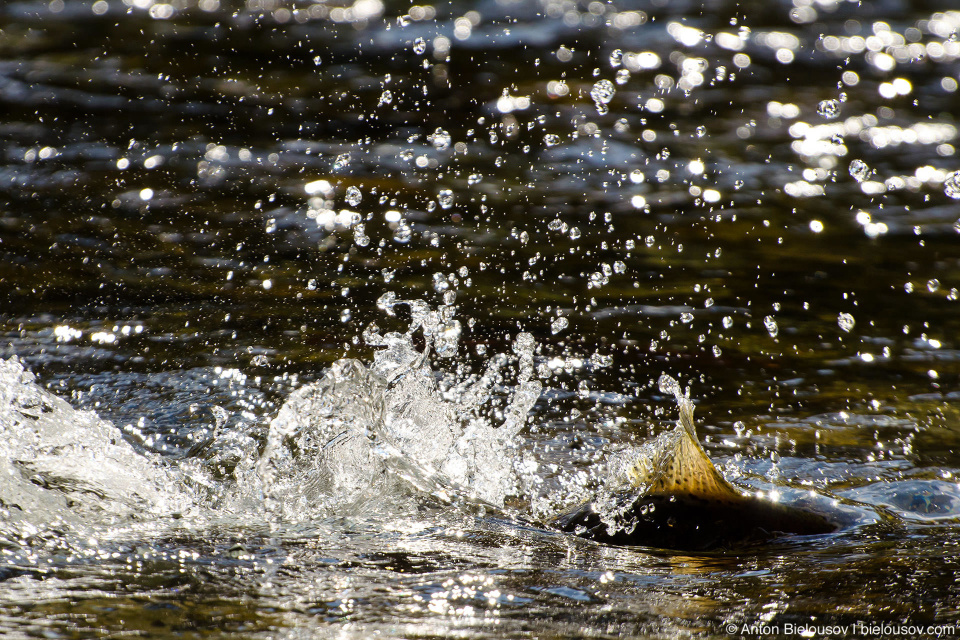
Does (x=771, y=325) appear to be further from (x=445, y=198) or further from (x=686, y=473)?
(x=445, y=198)

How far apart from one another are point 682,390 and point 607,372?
0.31m

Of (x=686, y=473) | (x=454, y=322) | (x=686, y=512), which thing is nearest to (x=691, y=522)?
(x=686, y=512)

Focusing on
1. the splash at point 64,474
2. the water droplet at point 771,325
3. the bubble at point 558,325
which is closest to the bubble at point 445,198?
the bubble at point 558,325

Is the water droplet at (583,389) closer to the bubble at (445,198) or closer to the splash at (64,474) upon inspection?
the splash at (64,474)

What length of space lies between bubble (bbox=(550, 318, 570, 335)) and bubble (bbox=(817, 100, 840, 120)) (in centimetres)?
417

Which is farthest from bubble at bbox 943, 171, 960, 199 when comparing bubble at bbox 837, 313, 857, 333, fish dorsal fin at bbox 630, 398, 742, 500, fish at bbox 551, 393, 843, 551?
fish dorsal fin at bbox 630, 398, 742, 500

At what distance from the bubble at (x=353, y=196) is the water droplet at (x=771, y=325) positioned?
8.06 feet

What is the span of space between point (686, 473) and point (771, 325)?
186 cm

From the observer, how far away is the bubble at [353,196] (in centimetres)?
603

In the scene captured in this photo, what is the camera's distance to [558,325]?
467 centimetres

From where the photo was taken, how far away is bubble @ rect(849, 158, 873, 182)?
22.3 feet

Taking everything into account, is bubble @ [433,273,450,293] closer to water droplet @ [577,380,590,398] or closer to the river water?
the river water

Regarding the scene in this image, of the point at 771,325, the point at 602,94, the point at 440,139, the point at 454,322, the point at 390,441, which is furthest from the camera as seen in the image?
the point at 602,94

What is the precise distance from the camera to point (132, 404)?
3.72m
